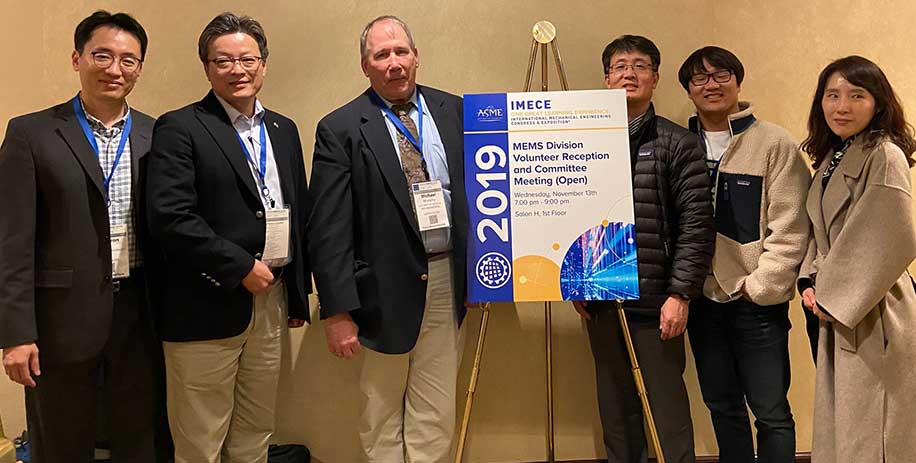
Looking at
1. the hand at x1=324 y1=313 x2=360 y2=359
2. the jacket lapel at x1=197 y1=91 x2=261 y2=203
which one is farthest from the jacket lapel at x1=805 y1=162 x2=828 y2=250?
the jacket lapel at x1=197 y1=91 x2=261 y2=203

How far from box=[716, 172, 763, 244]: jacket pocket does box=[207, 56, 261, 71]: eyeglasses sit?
175cm

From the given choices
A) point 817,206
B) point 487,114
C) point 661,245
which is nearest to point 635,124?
point 661,245

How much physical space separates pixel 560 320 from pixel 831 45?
1779 mm

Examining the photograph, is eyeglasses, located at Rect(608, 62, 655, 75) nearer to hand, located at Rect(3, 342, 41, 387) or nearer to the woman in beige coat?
the woman in beige coat

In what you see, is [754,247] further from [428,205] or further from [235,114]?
[235,114]

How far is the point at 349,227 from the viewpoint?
213 cm

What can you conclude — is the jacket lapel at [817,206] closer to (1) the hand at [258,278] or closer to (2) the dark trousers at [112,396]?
(1) the hand at [258,278]

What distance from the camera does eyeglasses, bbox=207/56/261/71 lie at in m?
2.09

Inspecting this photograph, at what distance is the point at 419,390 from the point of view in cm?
229

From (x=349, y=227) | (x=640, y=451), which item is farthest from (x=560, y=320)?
(x=349, y=227)

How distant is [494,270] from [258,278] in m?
0.80

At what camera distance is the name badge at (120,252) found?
2053mm

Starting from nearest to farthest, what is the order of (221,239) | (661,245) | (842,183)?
(221,239)
(842,183)
(661,245)

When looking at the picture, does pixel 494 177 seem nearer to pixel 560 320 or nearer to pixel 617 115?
pixel 617 115
